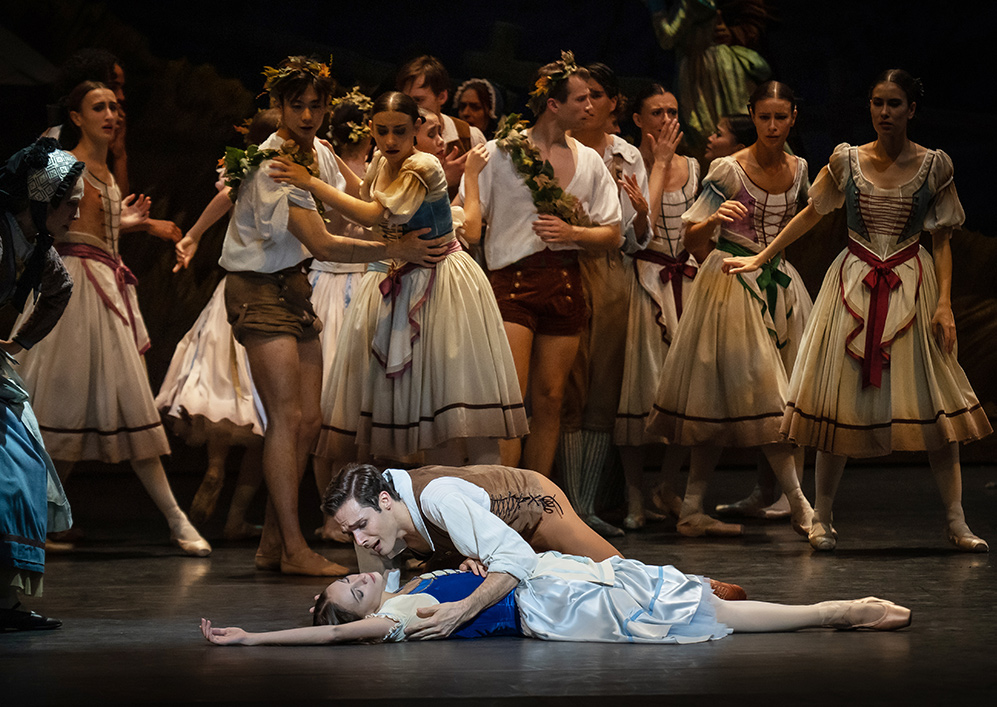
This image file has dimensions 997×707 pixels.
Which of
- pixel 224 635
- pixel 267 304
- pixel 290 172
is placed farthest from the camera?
pixel 267 304

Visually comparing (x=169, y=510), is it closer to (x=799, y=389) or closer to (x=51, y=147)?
(x=51, y=147)

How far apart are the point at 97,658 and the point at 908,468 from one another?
223 inches

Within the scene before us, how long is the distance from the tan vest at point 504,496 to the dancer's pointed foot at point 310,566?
82cm

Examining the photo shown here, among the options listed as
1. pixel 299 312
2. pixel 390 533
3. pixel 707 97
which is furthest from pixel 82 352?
pixel 707 97

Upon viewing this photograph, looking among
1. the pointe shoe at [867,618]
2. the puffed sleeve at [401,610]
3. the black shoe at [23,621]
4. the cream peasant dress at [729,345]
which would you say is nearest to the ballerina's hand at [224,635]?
the puffed sleeve at [401,610]

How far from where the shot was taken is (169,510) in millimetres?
5203

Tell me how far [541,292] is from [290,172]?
1184 mm

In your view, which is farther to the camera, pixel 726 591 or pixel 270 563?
pixel 270 563

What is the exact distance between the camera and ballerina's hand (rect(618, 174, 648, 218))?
5.64 m

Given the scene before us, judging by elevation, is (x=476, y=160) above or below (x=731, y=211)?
A: above

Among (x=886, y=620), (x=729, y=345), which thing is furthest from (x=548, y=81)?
(x=886, y=620)

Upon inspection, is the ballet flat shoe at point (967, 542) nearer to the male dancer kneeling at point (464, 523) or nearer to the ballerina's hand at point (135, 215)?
the male dancer kneeling at point (464, 523)

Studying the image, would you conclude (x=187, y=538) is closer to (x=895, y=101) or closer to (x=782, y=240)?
(x=782, y=240)

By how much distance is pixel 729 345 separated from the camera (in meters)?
5.46
